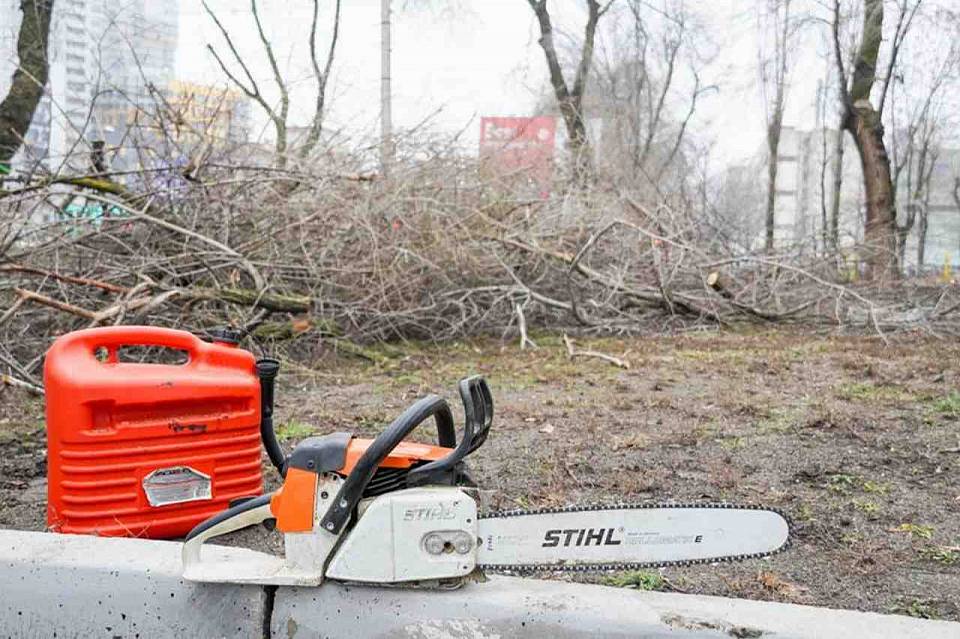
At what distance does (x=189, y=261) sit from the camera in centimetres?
629

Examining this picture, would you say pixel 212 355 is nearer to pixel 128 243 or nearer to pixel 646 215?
pixel 128 243

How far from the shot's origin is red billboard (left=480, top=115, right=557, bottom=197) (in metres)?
8.53

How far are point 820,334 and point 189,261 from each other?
596 cm

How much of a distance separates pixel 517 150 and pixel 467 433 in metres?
7.74

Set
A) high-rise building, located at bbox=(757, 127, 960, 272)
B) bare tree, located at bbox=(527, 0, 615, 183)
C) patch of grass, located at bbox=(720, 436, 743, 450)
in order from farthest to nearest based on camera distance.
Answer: high-rise building, located at bbox=(757, 127, 960, 272), bare tree, located at bbox=(527, 0, 615, 183), patch of grass, located at bbox=(720, 436, 743, 450)

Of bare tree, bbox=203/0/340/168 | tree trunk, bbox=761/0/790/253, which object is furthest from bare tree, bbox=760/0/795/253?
bare tree, bbox=203/0/340/168

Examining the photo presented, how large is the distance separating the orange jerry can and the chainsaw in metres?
0.94

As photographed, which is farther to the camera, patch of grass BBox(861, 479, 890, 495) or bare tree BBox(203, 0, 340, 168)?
bare tree BBox(203, 0, 340, 168)

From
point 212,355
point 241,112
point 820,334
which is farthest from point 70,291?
point 820,334

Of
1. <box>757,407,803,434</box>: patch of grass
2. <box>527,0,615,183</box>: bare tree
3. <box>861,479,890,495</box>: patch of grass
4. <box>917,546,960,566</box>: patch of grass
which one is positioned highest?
<box>527,0,615,183</box>: bare tree

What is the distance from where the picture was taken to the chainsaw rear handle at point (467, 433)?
1735 mm

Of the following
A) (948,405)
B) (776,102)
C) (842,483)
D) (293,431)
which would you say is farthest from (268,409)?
(776,102)

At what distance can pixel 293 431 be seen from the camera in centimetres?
419

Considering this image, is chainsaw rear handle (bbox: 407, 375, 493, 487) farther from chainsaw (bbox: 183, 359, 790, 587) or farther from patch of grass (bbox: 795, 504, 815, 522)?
patch of grass (bbox: 795, 504, 815, 522)
